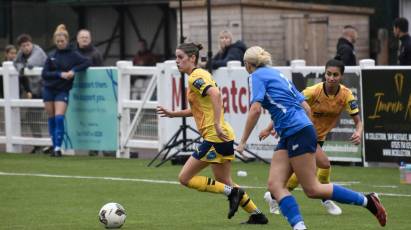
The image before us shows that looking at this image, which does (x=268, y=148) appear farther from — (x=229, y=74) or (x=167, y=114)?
(x=167, y=114)

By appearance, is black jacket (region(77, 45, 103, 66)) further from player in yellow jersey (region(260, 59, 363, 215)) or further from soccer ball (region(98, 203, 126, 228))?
soccer ball (region(98, 203, 126, 228))

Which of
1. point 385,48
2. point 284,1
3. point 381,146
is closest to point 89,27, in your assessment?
point 284,1

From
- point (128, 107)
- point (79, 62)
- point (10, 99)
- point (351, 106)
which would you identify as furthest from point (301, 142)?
point (10, 99)

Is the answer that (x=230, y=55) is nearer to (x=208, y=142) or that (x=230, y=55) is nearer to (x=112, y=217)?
(x=208, y=142)

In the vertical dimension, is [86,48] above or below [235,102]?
above

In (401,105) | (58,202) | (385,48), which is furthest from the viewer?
(385,48)

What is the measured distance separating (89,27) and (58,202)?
20.8 metres

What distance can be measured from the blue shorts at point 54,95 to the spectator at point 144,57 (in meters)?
8.86

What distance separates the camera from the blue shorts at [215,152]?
12.6 m

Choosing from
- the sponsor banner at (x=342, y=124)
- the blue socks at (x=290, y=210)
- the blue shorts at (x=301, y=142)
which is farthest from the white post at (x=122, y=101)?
the blue socks at (x=290, y=210)

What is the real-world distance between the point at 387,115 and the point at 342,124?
0.85m

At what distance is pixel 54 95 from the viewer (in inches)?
836

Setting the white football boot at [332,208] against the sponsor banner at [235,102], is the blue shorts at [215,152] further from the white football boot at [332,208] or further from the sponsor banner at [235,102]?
the sponsor banner at [235,102]

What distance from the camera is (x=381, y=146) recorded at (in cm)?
1834
